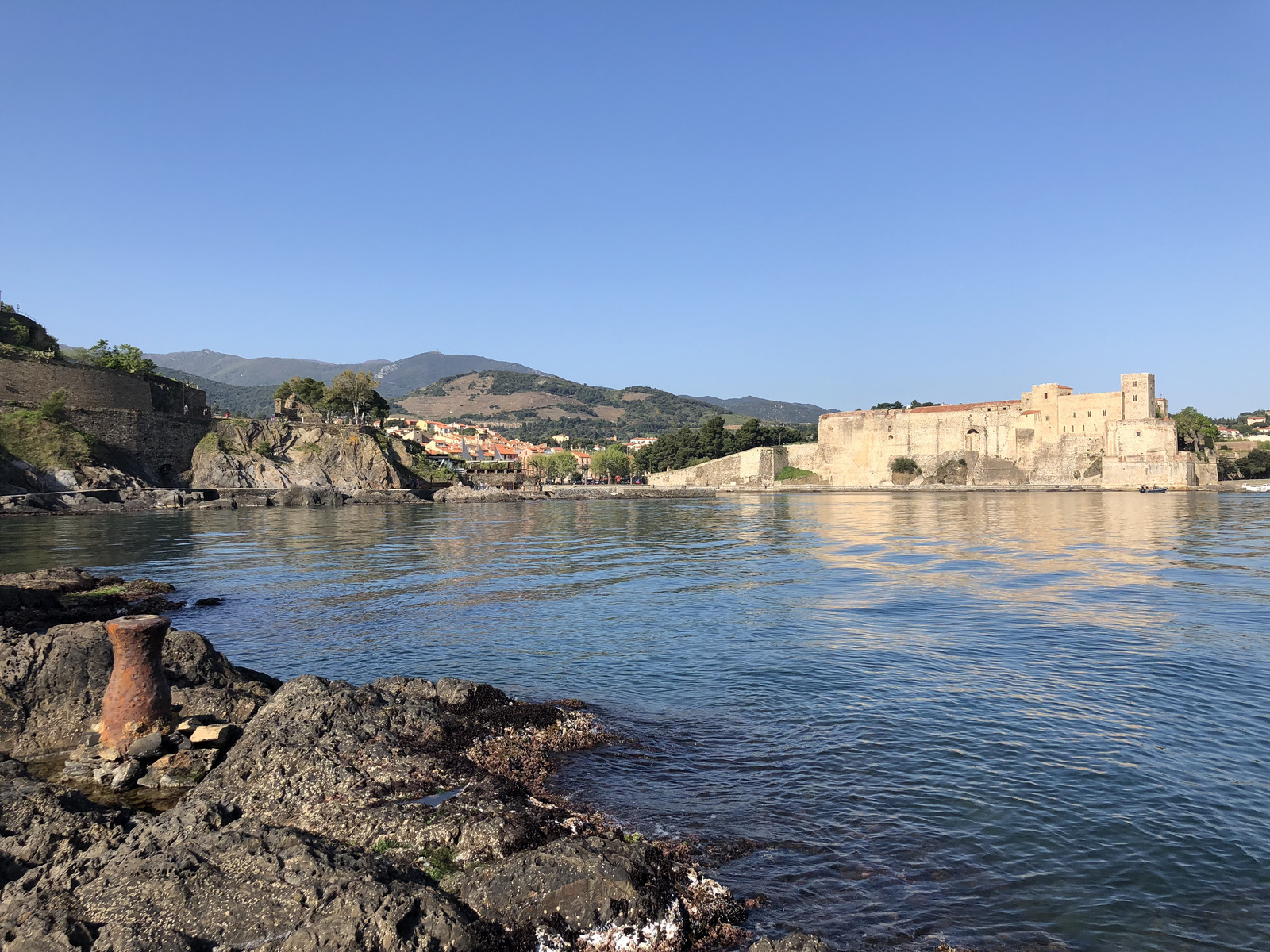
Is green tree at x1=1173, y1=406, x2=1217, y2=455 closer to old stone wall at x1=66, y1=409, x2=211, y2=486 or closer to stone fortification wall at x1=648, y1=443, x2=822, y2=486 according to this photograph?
stone fortification wall at x1=648, y1=443, x2=822, y2=486

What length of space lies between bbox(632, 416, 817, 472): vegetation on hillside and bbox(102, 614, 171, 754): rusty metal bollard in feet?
286

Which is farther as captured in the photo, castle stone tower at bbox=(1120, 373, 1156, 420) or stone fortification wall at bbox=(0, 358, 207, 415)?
castle stone tower at bbox=(1120, 373, 1156, 420)

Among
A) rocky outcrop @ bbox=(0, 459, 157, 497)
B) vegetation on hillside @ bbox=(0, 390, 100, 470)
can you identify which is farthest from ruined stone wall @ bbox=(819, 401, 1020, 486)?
vegetation on hillside @ bbox=(0, 390, 100, 470)

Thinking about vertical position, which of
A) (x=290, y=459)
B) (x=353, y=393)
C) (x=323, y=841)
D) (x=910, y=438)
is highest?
(x=353, y=393)

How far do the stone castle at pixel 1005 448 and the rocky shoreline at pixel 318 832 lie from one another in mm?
77911

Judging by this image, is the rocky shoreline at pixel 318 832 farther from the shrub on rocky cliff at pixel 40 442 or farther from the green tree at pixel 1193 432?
the green tree at pixel 1193 432

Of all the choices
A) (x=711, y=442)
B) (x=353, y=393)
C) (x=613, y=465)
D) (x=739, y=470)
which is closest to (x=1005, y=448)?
(x=739, y=470)

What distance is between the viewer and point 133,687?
6324mm

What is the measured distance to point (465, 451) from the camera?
11406 cm

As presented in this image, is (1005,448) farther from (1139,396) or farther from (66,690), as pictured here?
(66,690)

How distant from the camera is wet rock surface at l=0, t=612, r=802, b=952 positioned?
347 centimetres

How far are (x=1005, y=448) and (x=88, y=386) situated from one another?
259 ft

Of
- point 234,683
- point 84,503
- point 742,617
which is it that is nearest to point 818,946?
point 234,683

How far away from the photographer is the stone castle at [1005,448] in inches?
2771
